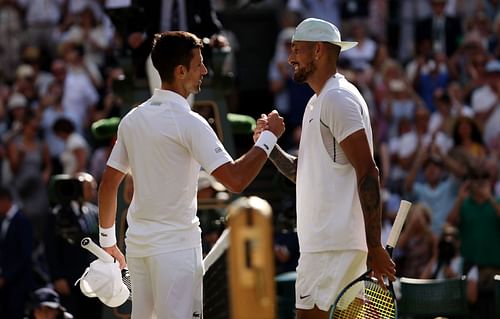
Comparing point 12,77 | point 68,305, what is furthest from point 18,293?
point 12,77

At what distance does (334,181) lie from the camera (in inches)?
288

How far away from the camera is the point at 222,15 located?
19.7 meters

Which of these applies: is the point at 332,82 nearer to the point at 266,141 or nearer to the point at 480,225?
the point at 266,141

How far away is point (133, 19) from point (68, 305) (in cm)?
399

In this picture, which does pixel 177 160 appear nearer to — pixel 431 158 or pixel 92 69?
pixel 431 158

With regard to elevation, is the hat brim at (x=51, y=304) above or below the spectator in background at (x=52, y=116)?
below

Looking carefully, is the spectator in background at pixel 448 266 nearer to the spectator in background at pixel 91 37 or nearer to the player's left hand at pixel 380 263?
the player's left hand at pixel 380 263

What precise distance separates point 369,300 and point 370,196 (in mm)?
555

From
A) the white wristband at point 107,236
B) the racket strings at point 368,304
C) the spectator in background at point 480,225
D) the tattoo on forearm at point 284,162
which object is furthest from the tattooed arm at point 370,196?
the spectator in background at point 480,225

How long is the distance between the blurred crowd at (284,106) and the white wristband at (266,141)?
10.1ft

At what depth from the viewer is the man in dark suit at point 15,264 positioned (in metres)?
14.8

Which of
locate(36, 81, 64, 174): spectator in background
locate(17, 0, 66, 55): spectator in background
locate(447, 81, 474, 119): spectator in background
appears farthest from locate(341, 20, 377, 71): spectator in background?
locate(17, 0, 66, 55): spectator in background

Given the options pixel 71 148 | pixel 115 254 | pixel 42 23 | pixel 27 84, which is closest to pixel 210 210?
pixel 115 254

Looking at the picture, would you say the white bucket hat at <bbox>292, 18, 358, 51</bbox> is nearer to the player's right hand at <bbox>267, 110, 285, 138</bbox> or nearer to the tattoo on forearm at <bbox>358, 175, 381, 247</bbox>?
the player's right hand at <bbox>267, 110, 285, 138</bbox>
